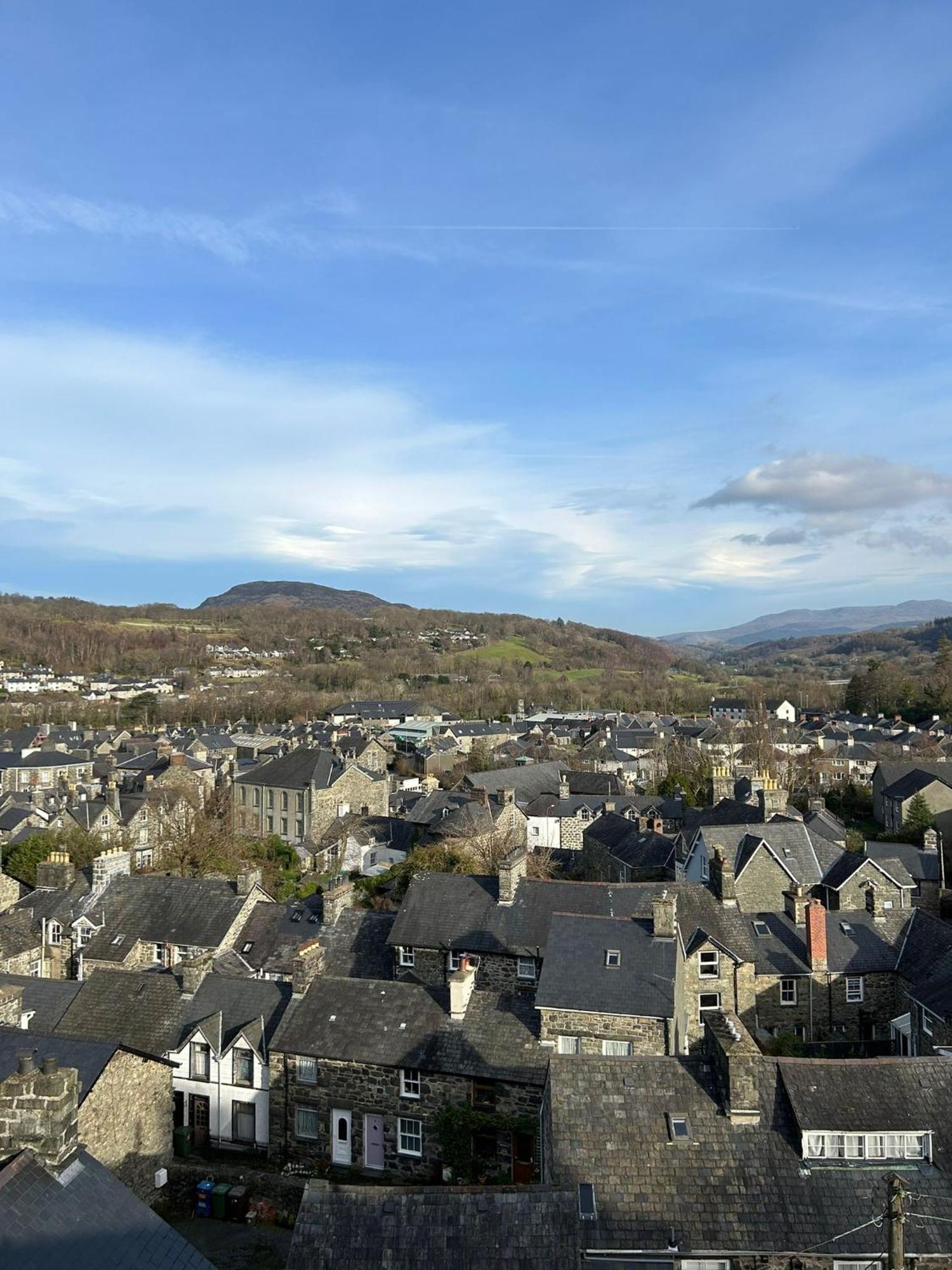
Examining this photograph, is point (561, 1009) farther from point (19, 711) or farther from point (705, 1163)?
point (19, 711)

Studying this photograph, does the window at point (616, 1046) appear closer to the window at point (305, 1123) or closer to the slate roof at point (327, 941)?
the window at point (305, 1123)

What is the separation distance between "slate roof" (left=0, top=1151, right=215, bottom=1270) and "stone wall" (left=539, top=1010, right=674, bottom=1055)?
39.1ft

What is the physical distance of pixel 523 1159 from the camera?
1919cm

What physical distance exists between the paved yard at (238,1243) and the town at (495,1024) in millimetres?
372

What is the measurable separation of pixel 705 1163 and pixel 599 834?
3580 centimetres

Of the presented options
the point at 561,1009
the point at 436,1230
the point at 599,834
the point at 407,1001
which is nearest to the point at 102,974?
the point at 407,1001

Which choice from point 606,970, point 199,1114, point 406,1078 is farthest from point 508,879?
point 199,1114

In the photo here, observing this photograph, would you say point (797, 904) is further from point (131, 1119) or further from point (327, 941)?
point (131, 1119)

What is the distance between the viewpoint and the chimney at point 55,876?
34.7 metres

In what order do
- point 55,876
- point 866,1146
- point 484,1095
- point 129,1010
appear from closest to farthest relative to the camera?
point 866,1146, point 484,1095, point 129,1010, point 55,876

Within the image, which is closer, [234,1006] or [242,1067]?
[242,1067]

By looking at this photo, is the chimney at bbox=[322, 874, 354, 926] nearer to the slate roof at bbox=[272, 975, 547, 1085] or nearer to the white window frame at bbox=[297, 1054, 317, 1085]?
the slate roof at bbox=[272, 975, 547, 1085]

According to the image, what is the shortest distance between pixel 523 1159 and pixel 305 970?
6826 mm

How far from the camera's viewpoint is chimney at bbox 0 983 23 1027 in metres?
20.5
